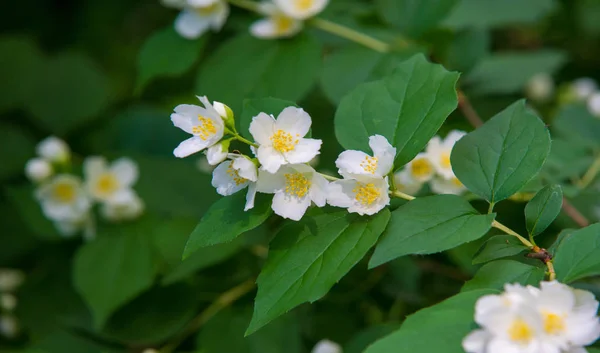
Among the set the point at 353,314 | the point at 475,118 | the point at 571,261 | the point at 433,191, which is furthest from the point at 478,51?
the point at 571,261

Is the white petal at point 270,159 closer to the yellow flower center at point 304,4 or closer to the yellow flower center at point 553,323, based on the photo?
the yellow flower center at point 553,323

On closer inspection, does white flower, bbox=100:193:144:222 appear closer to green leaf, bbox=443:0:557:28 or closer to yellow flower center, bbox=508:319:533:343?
green leaf, bbox=443:0:557:28

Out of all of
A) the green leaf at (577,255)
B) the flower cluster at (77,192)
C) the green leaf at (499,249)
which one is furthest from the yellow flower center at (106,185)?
the green leaf at (577,255)

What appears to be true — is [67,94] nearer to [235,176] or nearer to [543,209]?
[235,176]

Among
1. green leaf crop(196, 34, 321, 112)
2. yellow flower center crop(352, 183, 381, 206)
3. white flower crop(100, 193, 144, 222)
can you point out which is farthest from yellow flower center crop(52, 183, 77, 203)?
yellow flower center crop(352, 183, 381, 206)

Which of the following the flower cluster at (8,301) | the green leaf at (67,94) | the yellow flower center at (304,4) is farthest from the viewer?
the green leaf at (67,94)

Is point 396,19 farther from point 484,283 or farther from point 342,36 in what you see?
point 484,283
